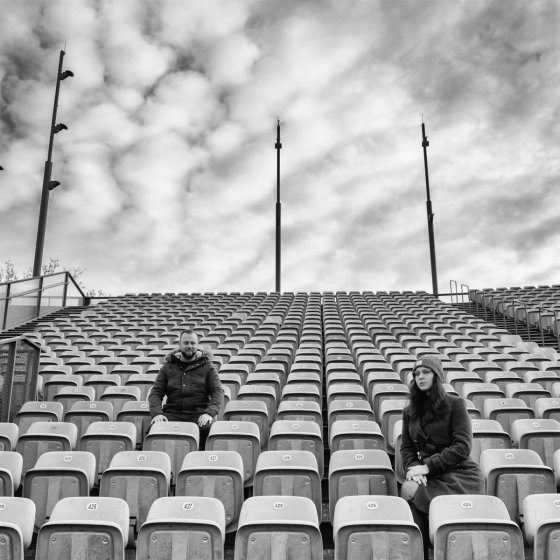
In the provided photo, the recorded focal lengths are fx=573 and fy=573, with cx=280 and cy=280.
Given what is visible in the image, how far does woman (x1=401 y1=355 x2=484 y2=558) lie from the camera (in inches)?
156

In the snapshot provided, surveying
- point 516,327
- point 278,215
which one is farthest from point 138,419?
point 278,215

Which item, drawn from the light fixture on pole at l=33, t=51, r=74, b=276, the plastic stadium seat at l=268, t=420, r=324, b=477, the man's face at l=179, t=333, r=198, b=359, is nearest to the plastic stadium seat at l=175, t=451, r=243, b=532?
the plastic stadium seat at l=268, t=420, r=324, b=477

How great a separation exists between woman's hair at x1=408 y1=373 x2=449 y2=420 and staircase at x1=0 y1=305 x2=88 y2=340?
32.3 feet

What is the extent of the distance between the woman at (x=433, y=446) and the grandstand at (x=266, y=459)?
270 mm

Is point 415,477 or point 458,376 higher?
point 458,376

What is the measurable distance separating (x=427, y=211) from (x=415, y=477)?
68.5ft

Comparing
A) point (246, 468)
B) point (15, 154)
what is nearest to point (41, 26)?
point (15, 154)

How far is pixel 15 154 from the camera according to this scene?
731 inches

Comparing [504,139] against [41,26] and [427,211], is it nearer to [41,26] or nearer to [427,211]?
[427,211]

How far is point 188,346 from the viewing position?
5.73 metres

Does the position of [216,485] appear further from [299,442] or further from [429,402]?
[429,402]

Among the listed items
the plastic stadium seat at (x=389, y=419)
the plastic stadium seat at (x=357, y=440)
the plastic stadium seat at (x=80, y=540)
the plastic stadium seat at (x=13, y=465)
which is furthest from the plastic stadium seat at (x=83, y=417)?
the plastic stadium seat at (x=389, y=419)

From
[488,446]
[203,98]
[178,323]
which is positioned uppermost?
[203,98]

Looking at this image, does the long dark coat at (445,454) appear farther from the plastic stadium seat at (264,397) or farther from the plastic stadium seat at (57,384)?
the plastic stadium seat at (57,384)
